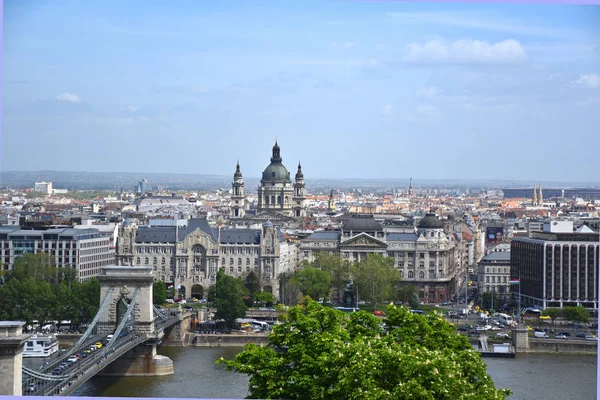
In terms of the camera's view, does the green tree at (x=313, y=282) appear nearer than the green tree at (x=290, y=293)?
No

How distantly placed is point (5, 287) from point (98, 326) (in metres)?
4.38

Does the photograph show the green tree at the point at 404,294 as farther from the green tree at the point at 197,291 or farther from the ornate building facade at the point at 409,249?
the green tree at the point at 197,291

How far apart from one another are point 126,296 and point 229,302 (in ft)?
14.7

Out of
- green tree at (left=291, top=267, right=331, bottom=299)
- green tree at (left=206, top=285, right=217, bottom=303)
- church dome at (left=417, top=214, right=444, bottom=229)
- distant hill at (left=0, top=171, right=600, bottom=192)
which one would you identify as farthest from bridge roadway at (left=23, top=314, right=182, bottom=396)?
distant hill at (left=0, top=171, right=600, bottom=192)

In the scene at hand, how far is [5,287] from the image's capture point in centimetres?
2741

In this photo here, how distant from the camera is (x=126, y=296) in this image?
23.7 metres

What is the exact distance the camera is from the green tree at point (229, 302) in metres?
27.4

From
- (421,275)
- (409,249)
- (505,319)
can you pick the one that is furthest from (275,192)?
(505,319)

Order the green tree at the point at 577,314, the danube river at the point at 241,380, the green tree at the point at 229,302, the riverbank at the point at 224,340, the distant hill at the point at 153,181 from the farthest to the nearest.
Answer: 1. the distant hill at the point at 153,181
2. the green tree at the point at 577,314
3. the green tree at the point at 229,302
4. the riverbank at the point at 224,340
5. the danube river at the point at 241,380

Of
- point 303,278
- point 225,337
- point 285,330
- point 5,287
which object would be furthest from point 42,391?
point 303,278

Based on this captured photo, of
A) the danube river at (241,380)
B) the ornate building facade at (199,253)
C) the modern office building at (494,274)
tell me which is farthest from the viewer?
the modern office building at (494,274)

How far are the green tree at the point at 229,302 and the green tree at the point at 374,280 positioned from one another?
2.93m

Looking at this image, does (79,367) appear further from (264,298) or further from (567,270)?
(567,270)

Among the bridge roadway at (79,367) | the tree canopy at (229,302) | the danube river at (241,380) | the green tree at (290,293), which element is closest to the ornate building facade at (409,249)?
the green tree at (290,293)
